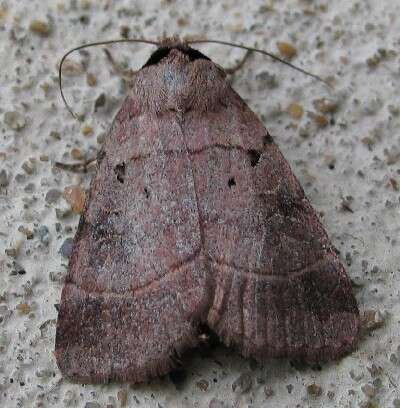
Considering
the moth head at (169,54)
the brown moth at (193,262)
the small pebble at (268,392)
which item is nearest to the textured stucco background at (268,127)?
the small pebble at (268,392)

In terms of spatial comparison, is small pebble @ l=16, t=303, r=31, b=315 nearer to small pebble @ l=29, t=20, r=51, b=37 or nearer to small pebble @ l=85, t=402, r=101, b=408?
small pebble @ l=85, t=402, r=101, b=408

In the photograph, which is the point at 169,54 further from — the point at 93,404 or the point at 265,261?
the point at 93,404

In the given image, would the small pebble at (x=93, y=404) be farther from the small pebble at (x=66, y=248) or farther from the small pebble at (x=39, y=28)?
the small pebble at (x=39, y=28)

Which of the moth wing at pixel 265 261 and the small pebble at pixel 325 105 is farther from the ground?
the small pebble at pixel 325 105

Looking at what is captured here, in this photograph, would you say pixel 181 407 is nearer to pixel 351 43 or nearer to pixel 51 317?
pixel 51 317

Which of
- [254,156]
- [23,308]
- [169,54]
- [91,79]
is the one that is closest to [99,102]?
[91,79]

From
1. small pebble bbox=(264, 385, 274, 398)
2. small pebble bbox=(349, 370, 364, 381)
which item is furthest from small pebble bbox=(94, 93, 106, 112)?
small pebble bbox=(349, 370, 364, 381)

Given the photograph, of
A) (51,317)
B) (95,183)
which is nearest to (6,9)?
(95,183)
